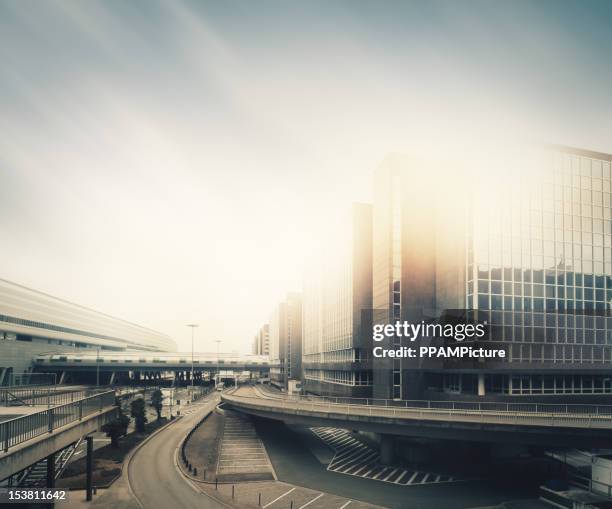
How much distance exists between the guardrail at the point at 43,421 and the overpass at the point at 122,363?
8890 cm

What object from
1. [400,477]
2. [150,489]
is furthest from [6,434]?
[400,477]

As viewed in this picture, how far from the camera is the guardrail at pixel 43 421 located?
735 inches

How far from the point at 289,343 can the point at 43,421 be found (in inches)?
5441

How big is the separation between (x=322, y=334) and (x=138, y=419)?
137ft

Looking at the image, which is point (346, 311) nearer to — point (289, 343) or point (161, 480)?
point (161, 480)

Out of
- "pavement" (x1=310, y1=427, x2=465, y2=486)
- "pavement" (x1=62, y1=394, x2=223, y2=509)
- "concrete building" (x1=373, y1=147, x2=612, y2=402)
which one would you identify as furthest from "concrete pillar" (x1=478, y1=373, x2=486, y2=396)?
"pavement" (x1=62, y1=394, x2=223, y2=509)

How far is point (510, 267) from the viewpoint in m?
57.8

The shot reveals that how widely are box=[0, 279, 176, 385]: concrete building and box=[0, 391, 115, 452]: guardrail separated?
82.9 meters

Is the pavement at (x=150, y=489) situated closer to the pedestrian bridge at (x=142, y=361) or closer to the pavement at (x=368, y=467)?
the pavement at (x=368, y=467)

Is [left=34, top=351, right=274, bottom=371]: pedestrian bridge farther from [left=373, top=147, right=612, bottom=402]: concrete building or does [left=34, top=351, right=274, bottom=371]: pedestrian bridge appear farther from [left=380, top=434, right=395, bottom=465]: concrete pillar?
[left=380, top=434, right=395, bottom=465]: concrete pillar

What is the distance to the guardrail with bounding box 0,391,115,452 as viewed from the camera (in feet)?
61.3

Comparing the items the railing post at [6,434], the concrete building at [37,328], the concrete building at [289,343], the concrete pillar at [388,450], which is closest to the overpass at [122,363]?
the concrete building at [37,328]

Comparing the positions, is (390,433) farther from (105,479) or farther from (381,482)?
(105,479)

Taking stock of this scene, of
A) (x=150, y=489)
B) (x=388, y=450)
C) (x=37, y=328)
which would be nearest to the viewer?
(x=150, y=489)
